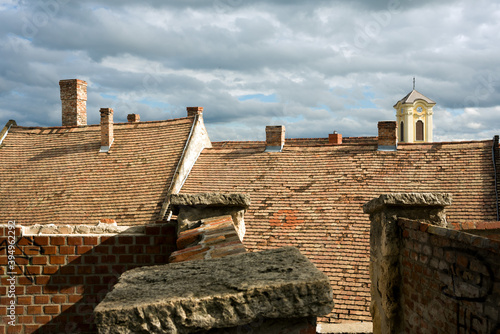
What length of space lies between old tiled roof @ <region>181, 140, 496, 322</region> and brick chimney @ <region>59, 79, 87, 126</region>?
8065 mm

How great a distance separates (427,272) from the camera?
3002mm

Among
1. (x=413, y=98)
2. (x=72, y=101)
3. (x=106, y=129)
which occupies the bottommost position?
(x=106, y=129)

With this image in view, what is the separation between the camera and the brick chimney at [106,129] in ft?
53.3

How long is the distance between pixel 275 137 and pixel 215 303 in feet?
44.1

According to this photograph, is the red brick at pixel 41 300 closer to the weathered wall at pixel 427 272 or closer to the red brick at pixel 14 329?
the red brick at pixel 14 329

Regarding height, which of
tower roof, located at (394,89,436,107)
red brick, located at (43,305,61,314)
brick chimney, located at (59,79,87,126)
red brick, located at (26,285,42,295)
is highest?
tower roof, located at (394,89,436,107)

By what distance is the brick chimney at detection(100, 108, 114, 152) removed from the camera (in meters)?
16.2

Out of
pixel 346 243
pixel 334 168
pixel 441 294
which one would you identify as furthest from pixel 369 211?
pixel 334 168

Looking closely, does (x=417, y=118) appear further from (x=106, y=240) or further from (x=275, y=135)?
(x=106, y=240)

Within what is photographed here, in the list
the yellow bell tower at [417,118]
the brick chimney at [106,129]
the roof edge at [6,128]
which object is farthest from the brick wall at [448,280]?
the yellow bell tower at [417,118]

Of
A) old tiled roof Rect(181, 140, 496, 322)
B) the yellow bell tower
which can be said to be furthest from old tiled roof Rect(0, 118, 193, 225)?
the yellow bell tower

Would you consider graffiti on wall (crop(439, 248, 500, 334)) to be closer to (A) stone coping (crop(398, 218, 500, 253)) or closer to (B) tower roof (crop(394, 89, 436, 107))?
(A) stone coping (crop(398, 218, 500, 253))

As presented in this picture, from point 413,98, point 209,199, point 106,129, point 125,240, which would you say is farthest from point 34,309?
point 413,98

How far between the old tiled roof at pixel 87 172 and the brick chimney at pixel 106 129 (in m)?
0.25
